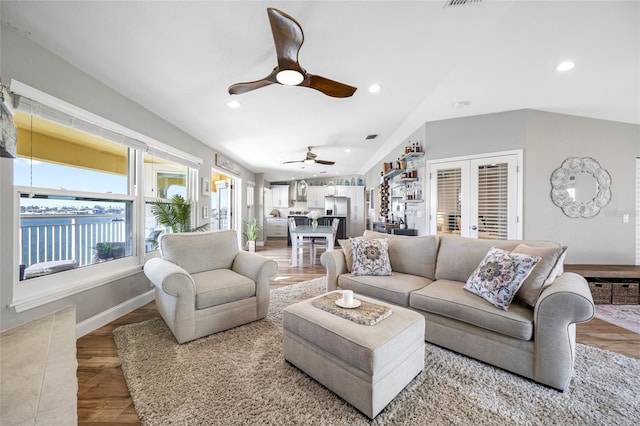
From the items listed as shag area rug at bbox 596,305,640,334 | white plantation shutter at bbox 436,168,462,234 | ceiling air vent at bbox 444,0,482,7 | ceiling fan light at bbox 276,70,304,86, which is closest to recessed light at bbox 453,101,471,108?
white plantation shutter at bbox 436,168,462,234

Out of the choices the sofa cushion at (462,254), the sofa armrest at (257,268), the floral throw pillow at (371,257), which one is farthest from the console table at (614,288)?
the sofa armrest at (257,268)

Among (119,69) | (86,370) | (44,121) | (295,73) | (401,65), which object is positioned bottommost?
(86,370)

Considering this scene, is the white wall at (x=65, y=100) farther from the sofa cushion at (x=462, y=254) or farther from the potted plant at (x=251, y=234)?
the potted plant at (x=251, y=234)

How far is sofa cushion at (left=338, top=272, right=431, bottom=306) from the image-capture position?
7.30 feet

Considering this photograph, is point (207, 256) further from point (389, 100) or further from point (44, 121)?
point (389, 100)

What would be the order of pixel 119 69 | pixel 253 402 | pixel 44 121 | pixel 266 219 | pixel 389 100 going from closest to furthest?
pixel 253 402, pixel 44 121, pixel 119 69, pixel 389 100, pixel 266 219

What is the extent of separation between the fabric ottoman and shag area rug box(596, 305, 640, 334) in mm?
2567

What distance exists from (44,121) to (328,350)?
9.84 ft

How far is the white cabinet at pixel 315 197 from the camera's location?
31.9 feet

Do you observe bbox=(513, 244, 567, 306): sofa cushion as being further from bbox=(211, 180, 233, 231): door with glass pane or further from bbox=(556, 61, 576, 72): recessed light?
bbox=(211, 180, 233, 231): door with glass pane

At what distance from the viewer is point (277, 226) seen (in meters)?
9.34

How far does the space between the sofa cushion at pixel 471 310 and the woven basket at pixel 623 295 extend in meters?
2.58

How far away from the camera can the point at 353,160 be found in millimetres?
6934

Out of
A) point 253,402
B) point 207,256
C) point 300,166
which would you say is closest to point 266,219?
point 300,166
